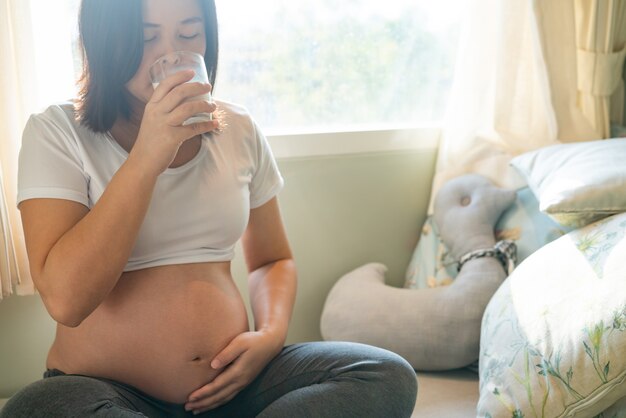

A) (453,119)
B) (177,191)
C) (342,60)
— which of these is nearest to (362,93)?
(342,60)

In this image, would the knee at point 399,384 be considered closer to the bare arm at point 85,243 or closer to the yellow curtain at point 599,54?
the bare arm at point 85,243

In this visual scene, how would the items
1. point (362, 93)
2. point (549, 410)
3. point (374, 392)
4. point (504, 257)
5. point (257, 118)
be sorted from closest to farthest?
1. point (374, 392)
2. point (549, 410)
3. point (504, 257)
4. point (257, 118)
5. point (362, 93)

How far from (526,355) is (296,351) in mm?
404

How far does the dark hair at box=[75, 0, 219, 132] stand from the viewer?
3.90ft

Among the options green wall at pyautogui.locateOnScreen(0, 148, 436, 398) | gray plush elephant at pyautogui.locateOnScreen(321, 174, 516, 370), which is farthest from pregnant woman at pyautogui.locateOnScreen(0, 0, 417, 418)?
green wall at pyautogui.locateOnScreen(0, 148, 436, 398)

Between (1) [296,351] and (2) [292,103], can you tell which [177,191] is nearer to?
(1) [296,351]

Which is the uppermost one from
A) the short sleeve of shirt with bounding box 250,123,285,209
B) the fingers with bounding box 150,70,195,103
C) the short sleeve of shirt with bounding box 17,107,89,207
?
the fingers with bounding box 150,70,195,103

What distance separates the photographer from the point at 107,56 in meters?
1.22

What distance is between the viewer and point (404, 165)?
2055 mm

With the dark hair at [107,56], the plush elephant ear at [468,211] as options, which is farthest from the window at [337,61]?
the dark hair at [107,56]

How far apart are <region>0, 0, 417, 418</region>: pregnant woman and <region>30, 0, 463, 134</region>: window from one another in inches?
20.4

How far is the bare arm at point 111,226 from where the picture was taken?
1.09m

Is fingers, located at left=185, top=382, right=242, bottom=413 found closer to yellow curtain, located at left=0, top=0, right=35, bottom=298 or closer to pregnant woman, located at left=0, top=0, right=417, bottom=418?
pregnant woman, located at left=0, top=0, right=417, bottom=418

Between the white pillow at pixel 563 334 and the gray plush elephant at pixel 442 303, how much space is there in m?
0.18
